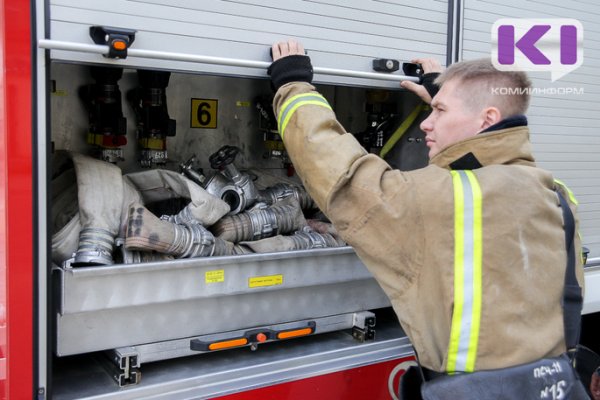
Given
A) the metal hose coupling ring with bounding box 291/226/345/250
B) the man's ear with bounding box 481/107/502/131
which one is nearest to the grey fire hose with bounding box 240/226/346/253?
the metal hose coupling ring with bounding box 291/226/345/250

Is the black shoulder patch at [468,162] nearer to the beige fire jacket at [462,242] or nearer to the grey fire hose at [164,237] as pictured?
the beige fire jacket at [462,242]

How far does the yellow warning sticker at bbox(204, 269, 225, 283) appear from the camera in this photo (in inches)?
73.7

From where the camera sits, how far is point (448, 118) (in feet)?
5.85

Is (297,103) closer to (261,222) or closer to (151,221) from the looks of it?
(151,221)

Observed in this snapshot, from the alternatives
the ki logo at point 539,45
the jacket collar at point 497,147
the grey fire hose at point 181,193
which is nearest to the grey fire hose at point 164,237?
the grey fire hose at point 181,193

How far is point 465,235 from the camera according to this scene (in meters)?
1.48

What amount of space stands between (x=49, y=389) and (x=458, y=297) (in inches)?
42.5

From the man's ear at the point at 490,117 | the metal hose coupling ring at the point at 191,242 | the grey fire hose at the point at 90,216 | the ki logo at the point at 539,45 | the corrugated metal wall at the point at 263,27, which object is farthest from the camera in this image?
the ki logo at the point at 539,45

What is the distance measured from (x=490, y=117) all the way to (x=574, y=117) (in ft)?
4.07

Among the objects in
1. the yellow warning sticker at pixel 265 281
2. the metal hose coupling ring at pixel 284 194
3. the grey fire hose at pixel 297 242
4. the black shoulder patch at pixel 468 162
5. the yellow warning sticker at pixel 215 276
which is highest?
the black shoulder patch at pixel 468 162

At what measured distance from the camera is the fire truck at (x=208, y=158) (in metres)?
1.56

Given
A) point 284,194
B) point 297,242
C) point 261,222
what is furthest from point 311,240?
point 284,194

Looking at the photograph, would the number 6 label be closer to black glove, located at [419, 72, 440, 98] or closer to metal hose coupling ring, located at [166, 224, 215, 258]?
metal hose coupling ring, located at [166, 224, 215, 258]

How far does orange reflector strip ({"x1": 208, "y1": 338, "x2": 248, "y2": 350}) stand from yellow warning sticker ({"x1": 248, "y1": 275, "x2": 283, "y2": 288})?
0.19 meters
